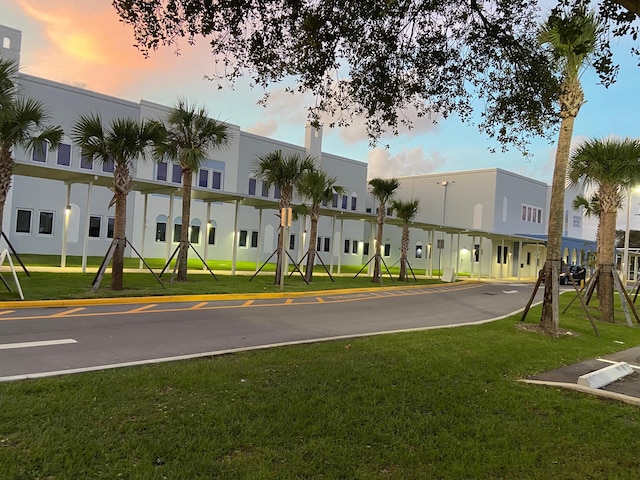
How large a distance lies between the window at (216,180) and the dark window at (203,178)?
1.51ft

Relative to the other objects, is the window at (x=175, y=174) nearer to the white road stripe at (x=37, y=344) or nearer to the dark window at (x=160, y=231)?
the dark window at (x=160, y=231)

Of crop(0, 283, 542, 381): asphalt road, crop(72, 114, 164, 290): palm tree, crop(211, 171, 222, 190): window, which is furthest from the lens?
crop(211, 171, 222, 190): window

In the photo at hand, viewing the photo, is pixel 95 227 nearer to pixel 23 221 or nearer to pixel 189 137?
pixel 23 221

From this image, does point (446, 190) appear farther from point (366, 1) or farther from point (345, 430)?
point (345, 430)

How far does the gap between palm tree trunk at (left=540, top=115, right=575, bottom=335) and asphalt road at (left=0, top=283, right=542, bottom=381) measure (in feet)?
6.94

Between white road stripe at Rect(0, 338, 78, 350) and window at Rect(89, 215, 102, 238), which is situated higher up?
window at Rect(89, 215, 102, 238)

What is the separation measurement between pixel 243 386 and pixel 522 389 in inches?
132

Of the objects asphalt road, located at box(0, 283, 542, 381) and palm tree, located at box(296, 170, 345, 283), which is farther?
palm tree, located at box(296, 170, 345, 283)

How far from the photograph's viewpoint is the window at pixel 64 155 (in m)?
28.9

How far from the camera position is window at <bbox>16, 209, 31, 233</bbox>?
27828 millimetres

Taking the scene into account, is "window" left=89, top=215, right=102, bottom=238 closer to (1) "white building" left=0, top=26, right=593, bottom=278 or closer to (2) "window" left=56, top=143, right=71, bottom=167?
(1) "white building" left=0, top=26, right=593, bottom=278

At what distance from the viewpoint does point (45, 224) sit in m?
29.0

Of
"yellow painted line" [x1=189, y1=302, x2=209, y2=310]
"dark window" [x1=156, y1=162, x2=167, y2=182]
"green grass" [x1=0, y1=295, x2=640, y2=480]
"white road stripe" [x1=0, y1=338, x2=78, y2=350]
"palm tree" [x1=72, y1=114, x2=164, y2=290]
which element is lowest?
"yellow painted line" [x1=189, y1=302, x2=209, y2=310]

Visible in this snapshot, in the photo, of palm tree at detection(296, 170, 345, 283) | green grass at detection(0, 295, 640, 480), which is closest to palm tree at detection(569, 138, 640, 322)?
green grass at detection(0, 295, 640, 480)
